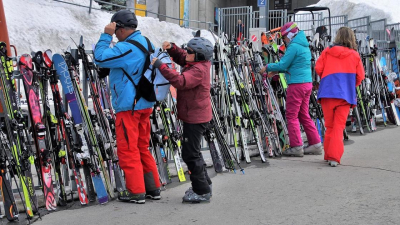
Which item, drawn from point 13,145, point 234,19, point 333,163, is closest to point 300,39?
point 333,163

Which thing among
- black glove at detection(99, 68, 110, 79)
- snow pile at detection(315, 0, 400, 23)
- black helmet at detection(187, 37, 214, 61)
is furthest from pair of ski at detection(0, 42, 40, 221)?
snow pile at detection(315, 0, 400, 23)

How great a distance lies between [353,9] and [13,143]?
20194 millimetres

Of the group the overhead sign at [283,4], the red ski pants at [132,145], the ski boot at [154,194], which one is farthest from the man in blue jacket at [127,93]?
the overhead sign at [283,4]

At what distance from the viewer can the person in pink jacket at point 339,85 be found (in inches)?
257

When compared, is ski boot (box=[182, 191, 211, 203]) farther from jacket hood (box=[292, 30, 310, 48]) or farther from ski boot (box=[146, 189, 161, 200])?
jacket hood (box=[292, 30, 310, 48])

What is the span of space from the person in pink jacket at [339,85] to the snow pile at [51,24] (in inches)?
416

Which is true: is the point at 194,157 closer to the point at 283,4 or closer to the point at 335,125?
the point at 335,125

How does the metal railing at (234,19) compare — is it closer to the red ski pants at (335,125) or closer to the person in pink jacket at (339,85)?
the person in pink jacket at (339,85)

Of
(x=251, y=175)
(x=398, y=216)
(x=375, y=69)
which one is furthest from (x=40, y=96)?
(x=375, y=69)

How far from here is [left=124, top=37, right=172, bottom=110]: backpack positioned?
4.74m

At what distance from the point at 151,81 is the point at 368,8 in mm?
19215

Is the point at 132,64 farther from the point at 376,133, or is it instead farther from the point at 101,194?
the point at 376,133

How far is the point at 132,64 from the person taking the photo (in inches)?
187

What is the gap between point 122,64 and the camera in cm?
471
